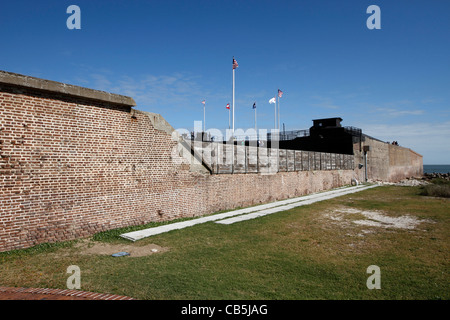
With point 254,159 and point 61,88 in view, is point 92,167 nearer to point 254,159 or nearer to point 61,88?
point 61,88

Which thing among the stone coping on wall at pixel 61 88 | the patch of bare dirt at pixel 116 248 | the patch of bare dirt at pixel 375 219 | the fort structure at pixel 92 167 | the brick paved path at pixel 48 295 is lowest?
the patch of bare dirt at pixel 375 219

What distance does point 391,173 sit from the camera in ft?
143

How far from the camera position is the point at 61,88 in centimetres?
780

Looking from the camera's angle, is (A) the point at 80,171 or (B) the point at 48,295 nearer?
(B) the point at 48,295

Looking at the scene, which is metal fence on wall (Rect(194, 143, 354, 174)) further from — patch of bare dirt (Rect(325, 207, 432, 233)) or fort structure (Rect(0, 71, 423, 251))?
patch of bare dirt (Rect(325, 207, 432, 233))

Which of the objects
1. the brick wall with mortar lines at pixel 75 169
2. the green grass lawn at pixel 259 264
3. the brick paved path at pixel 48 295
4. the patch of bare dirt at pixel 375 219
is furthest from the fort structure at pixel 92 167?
the patch of bare dirt at pixel 375 219

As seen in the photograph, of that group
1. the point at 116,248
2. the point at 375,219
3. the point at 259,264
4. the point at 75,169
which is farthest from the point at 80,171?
the point at 375,219

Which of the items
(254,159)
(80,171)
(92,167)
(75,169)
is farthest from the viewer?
(254,159)

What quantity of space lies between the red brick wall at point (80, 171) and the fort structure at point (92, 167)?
0.02 m

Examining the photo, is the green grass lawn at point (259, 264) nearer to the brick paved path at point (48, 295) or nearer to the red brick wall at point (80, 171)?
the brick paved path at point (48, 295)

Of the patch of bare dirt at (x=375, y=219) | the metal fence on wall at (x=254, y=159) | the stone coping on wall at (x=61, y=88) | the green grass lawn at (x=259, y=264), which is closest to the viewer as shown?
the green grass lawn at (x=259, y=264)

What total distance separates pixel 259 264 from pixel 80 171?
6.25 m

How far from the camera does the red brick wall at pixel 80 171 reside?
6.95 metres
